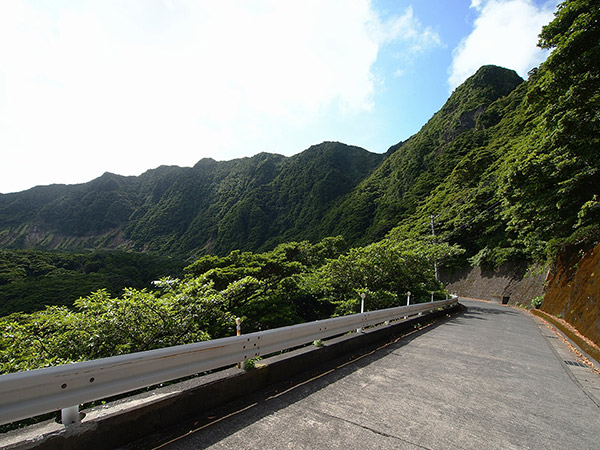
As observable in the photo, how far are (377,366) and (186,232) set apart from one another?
128120 millimetres

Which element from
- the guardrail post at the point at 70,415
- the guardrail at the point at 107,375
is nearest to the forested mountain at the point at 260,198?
the guardrail at the point at 107,375

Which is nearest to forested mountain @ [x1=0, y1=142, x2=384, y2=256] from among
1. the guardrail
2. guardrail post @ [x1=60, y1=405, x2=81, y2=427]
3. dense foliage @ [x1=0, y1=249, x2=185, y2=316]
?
A: dense foliage @ [x1=0, y1=249, x2=185, y2=316]

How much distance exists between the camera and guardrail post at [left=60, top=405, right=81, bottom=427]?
195cm

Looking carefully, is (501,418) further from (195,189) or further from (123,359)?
(195,189)

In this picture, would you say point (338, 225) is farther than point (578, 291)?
Yes

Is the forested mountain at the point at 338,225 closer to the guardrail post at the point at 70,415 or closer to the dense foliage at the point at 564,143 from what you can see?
the dense foliage at the point at 564,143

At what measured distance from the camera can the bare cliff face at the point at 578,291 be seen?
7.65 metres

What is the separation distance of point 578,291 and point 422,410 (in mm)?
10404

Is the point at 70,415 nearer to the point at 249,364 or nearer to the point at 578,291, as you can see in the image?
the point at 249,364

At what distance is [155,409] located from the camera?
243cm

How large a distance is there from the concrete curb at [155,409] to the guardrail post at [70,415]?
4 cm

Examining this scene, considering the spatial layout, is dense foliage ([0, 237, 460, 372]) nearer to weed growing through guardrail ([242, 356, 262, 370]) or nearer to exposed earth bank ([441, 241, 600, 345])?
weed growing through guardrail ([242, 356, 262, 370])

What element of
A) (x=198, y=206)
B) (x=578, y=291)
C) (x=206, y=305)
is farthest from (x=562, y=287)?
(x=198, y=206)

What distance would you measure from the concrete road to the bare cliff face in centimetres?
341
